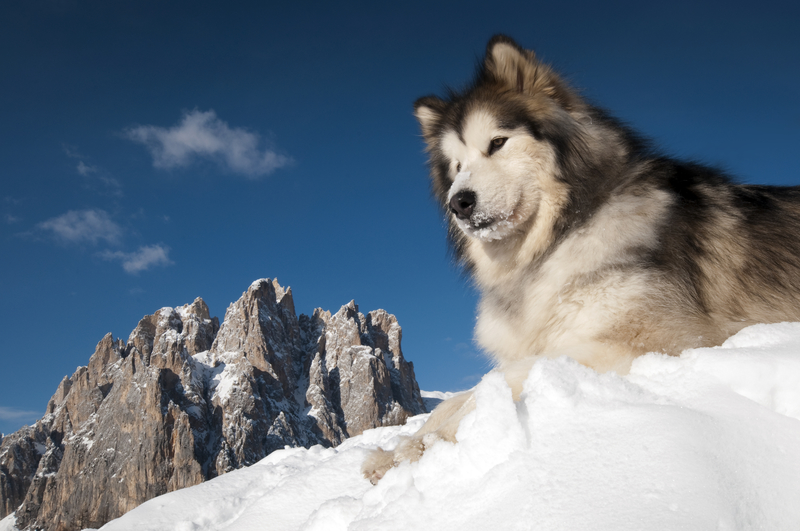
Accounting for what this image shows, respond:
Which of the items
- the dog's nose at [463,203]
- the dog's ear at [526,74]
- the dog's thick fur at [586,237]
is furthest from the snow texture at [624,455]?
the dog's ear at [526,74]

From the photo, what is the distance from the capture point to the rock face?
8256 cm

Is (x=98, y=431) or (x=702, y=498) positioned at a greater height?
(x=98, y=431)

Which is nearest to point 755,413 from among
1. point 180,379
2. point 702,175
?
point 702,175

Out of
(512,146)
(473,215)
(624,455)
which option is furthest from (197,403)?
(624,455)

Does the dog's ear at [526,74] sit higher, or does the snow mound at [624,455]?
the dog's ear at [526,74]

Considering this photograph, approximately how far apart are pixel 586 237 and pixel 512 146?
815 mm

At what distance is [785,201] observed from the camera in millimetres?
3264

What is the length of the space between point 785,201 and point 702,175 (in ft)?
1.80

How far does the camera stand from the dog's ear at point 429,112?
13.5 ft

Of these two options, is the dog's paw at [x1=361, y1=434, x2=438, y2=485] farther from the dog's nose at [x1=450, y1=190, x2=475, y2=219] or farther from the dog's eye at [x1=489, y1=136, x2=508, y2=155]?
the dog's eye at [x1=489, y1=136, x2=508, y2=155]

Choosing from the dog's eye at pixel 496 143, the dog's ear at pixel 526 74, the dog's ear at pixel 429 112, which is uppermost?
the dog's ear at pixel 429 112

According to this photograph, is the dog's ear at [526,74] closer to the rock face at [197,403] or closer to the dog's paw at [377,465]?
the dog's paw at [377,465]

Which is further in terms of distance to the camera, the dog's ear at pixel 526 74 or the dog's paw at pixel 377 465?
the dog's ear at pixel 526 74

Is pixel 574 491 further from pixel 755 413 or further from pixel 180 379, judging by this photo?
pixel 180 379
